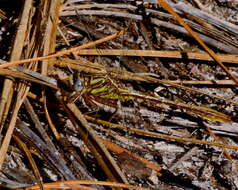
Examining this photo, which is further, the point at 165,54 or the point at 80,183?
the point at 165,54

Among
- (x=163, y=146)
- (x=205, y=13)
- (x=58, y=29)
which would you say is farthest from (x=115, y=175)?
(x=205, y=13)

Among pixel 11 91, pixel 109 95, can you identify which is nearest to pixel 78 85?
pixel 109 95

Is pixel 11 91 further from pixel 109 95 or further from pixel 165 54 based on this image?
pixel 165 54

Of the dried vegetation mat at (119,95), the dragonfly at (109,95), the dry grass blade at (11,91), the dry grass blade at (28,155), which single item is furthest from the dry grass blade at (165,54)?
the dry grass blade at (28,155)

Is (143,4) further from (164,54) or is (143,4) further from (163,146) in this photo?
(163,146)

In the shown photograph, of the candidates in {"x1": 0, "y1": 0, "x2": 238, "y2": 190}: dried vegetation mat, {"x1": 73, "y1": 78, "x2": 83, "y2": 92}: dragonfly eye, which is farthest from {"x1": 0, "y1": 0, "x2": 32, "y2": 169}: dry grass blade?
{"x1": 73, "y1": 78, "x2": 83, "y2": 92}: dragonfly eye

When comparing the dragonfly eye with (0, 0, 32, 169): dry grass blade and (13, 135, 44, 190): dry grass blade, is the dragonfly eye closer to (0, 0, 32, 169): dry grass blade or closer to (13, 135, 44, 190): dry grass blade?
(0, 0, 32, 169): dry grass blade

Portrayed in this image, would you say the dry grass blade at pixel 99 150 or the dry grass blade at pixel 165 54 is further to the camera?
the dry grass blade at pixel 165 54

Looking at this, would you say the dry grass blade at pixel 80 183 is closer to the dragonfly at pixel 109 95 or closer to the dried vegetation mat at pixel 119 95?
the dried vegetation mat at pixel 119 95
